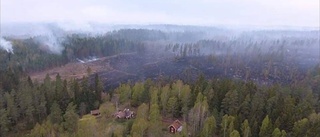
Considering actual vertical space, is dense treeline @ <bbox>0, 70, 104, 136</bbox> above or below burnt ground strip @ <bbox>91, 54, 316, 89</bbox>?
above

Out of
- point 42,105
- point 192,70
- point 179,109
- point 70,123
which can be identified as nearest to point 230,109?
point 179,109

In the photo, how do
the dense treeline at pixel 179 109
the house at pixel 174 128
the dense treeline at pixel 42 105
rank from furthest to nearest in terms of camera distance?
the dense treeline at pixel 42 105 < the house at pixel 174 128 < the dense treeline at pixel 179 109

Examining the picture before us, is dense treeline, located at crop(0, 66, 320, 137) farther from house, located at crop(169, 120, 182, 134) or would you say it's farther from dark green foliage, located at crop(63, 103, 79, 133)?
house, located at crop(169, 120, 182, 134)

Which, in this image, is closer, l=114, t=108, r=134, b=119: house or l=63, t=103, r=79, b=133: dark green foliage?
l=63, t=103, r=79, b=133: dark green foliage

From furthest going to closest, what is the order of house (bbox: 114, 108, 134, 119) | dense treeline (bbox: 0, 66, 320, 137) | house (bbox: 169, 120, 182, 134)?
1. house (bbox: 114, 108, 134, 119)
2. house (bbox: 169, 120, 182, 134)
3. dense treeline (bbox: 0, 66, 320, 137)

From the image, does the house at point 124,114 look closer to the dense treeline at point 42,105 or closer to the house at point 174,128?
the dense treeline at point 42,105

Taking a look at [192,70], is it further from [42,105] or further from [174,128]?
[174,128]

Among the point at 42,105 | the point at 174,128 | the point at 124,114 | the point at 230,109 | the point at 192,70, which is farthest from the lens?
the point at 192,70

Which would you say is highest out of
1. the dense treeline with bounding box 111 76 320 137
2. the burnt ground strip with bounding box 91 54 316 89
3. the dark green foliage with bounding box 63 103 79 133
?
the dense treeline with bounding box 111 76 320 137

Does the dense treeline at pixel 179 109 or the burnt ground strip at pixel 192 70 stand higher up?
the dense treeline at pixel 179 109

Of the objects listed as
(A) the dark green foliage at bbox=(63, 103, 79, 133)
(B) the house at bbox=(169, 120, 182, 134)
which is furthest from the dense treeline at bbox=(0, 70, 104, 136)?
(B) the house at bbox=(169, 120, 182, 134)

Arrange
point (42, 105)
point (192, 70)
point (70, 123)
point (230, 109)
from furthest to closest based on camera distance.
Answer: point (192, 70)
point (42, 105)
point (230, 109)
point (70, 123)

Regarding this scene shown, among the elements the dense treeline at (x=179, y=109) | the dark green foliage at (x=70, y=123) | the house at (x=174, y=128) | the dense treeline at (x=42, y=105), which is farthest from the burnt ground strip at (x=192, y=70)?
the house at (x=174, y=128)

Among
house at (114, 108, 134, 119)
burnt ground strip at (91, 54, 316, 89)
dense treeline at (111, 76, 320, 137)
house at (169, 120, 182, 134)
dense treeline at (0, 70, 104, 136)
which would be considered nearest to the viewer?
dense treeline at (111, 76, 320, 137)
